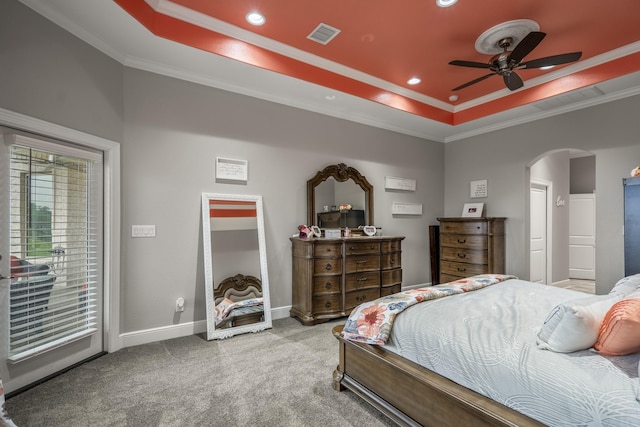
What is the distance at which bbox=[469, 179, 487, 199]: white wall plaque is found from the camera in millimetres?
5035

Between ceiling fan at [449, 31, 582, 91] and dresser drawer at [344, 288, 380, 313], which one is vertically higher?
ceiling fan at [449, 31, 582, 91]

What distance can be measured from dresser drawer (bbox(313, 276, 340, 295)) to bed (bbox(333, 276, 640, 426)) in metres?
1.42

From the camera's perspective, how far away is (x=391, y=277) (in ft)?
13.5

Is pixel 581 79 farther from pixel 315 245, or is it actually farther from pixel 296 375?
pixel 296 375

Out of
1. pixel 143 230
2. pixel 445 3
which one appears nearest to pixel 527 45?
pixel 445 3

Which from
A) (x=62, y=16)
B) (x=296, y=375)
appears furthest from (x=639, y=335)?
(x=62, y=16)

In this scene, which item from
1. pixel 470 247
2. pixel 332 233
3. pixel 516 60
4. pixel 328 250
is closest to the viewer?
pixel 516 60

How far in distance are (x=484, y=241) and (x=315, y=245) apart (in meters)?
2.60

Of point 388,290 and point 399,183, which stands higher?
point 399,183

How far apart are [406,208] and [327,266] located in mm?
2073

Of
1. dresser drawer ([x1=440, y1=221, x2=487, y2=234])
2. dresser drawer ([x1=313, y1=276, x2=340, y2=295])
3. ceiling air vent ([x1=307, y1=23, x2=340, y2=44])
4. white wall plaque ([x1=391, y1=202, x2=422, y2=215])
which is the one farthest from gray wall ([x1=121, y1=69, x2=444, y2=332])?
dresser drawer ([x1=440, y1=221, x2=487, y2=234])

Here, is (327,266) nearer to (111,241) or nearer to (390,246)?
(390,246)

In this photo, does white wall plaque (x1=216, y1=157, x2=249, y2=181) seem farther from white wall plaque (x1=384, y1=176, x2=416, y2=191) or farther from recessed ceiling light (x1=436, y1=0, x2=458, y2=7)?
recessed ceiling light (x1=436, y1=0, x2=458, y2=7)

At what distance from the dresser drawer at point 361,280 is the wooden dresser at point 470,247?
1576mm
